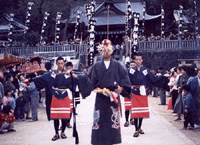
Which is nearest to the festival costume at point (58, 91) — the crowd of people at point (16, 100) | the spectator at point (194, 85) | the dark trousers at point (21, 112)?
the crowd of people at point (16, 100)

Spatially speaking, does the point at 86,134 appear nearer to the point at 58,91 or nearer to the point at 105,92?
the point at 58,91

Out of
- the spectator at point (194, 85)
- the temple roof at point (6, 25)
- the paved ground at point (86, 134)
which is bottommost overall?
the paved ground at point (86, 134)

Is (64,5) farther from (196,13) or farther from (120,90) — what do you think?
(120,90)

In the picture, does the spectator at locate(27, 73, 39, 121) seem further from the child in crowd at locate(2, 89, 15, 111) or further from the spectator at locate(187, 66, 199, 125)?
the spectator at locate(187, 66, 199, 125)

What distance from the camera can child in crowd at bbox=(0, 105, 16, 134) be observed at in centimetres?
900

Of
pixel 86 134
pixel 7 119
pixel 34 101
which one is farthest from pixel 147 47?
pixel 86 134

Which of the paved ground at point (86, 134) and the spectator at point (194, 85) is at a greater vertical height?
the spectator at point (194, 85)

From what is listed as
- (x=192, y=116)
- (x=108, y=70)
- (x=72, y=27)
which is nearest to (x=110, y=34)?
(x=72, y=27)

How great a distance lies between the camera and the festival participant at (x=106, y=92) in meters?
5.75

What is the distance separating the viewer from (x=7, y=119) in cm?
904

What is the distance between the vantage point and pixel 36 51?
2973 cm

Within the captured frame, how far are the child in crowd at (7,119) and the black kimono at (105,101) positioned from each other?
154 inches

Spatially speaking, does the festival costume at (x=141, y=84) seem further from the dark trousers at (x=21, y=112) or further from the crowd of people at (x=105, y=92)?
the dark trousers at (x=21, y=112)

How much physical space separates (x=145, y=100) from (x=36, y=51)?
2269 centimetres
